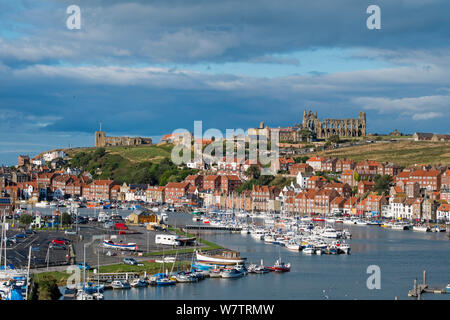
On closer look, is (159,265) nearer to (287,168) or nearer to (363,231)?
(363,231)

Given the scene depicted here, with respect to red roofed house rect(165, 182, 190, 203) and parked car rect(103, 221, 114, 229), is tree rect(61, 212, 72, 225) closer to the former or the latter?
parked car rect(103, 221, 114, 229)

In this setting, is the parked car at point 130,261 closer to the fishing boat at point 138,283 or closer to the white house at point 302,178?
the fishing boat at point 138,283

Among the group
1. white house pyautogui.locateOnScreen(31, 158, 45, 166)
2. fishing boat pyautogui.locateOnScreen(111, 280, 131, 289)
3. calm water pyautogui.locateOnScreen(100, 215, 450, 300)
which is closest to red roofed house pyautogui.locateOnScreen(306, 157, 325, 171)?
calm water pyautogui.locateOnScreen(100, 215, 450, 300)

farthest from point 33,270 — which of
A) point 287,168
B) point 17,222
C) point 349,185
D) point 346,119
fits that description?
point 346,119

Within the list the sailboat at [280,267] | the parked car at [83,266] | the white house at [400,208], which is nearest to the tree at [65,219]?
the parked car at [83,266]

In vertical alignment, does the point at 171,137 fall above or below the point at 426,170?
above

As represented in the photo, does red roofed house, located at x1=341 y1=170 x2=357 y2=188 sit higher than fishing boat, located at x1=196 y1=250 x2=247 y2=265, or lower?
higher
